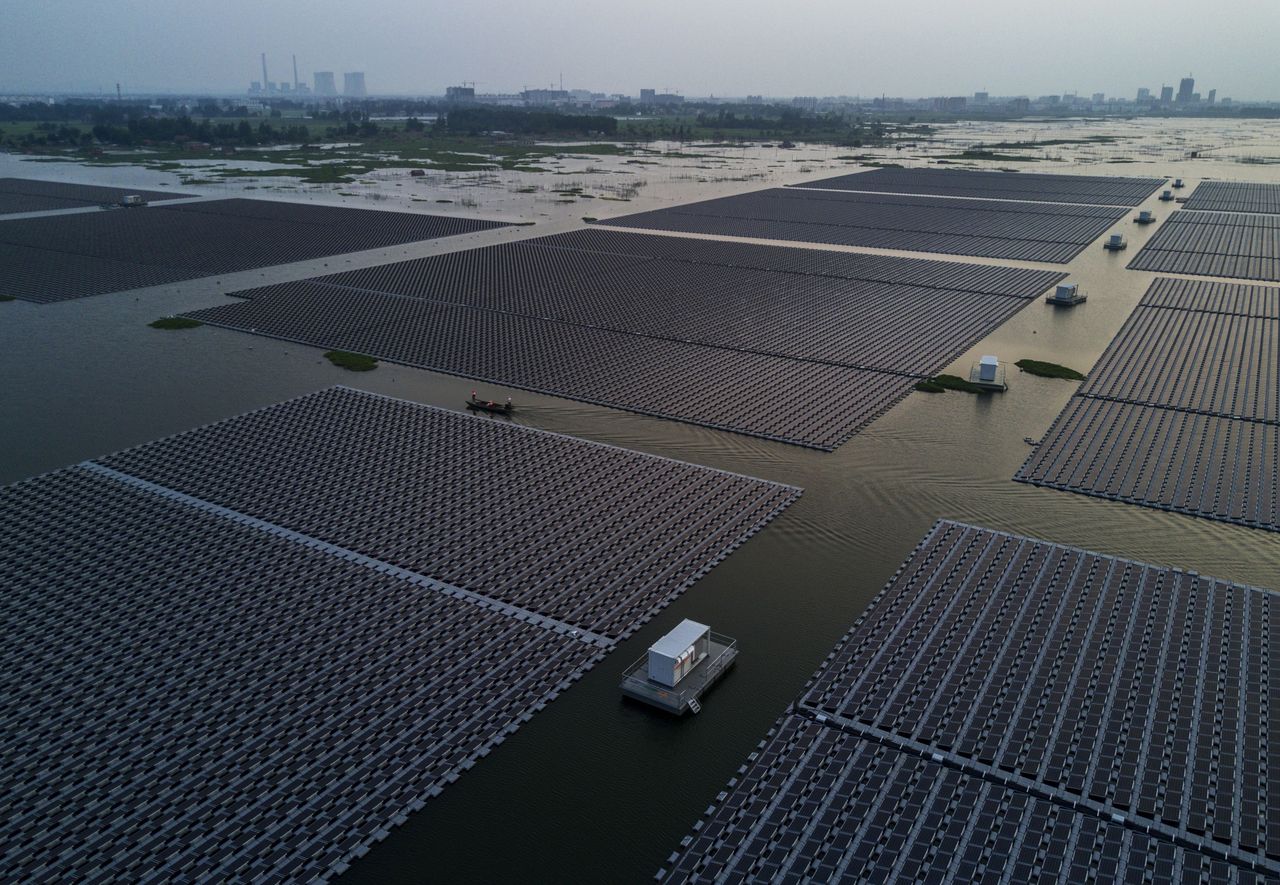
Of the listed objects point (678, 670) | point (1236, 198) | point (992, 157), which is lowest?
point (678, 670)

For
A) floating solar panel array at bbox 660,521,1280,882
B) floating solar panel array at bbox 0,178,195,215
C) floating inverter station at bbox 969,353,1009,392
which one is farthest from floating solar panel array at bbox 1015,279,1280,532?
floating solar panel array at bbox 0,178,195,215

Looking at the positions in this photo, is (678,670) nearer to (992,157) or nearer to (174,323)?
(174,323)

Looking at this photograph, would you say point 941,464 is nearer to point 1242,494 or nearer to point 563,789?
point 1242,494

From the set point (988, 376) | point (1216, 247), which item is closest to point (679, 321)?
point (988, 376)

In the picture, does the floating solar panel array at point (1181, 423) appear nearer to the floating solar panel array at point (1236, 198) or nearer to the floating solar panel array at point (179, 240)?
the floating solar panel array at point (1236, 198)

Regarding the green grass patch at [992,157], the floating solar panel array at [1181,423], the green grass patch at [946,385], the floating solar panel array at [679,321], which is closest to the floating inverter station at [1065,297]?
the floating solar panel array at [679,321]

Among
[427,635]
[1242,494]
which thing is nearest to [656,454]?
[427,635]
